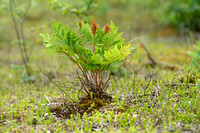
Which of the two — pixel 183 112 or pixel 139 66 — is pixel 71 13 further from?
pixel 183 112

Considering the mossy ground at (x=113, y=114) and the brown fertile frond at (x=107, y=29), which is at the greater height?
the brown fertile frond at (x=107, y=29)

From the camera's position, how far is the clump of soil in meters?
2.56

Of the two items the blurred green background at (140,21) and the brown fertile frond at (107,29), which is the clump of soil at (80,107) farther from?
the blurred green background at (140,21)

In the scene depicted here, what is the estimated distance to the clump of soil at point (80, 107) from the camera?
2562 mm

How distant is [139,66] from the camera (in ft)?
17.6

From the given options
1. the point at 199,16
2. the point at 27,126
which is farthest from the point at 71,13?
the point at 199,16

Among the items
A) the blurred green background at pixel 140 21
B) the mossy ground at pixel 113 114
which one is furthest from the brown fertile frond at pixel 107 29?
the blurred green background at pixel 140 21

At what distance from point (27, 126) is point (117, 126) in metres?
1.06

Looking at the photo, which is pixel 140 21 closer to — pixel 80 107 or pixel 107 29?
pixel 107 29

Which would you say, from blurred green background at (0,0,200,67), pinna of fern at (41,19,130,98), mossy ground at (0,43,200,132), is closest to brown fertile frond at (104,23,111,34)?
pinna of fern at (41,19,130,98)

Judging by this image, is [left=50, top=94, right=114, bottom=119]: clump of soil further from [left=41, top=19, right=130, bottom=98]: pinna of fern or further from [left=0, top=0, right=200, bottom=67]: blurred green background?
[left=0, top=0, right=200, bottom=67]: blurred green background

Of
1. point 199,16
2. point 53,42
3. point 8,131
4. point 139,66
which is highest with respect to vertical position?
point 199,16

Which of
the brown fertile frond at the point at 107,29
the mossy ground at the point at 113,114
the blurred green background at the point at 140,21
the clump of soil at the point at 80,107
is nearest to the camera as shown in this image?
the mossy ground at the point at 113,114

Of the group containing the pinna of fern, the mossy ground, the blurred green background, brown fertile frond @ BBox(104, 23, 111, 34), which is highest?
the blurred green background
